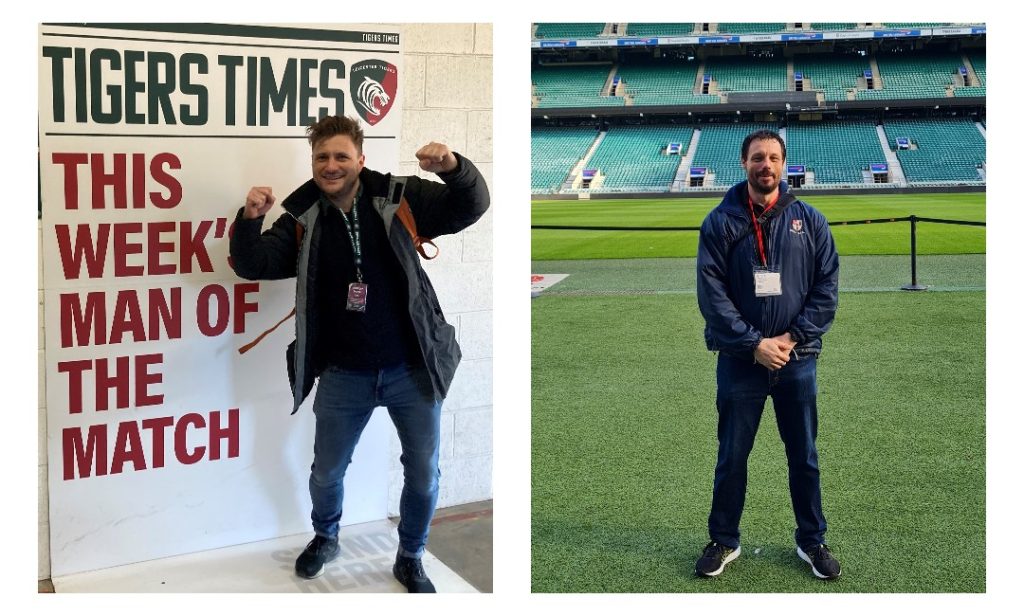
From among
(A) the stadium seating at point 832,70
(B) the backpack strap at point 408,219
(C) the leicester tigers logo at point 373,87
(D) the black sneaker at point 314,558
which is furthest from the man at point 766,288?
(A) the stadium seating at point 832,70

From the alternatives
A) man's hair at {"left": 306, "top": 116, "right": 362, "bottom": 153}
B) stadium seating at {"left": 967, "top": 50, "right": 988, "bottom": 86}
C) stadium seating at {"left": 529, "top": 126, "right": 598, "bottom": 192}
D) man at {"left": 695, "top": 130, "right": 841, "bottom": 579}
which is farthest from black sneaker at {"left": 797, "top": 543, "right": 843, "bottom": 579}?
stadium seating at {"left": 529, "top": 126, "right": 598, "bottom": 192}

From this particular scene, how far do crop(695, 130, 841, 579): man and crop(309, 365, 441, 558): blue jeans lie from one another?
2.68 feet

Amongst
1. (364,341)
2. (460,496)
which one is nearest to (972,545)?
(460,496)

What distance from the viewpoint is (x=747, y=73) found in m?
4.61

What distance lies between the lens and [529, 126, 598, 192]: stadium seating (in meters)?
4.87

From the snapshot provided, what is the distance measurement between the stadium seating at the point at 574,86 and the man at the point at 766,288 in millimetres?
1957

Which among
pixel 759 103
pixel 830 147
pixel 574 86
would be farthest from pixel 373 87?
pixel 830 147

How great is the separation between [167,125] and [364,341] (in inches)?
33.9

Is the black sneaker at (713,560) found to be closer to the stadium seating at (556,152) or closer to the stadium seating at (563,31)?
the stadium seating at (563,31)

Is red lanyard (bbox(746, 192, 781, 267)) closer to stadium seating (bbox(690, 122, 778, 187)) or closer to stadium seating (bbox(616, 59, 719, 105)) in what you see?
stadium seating (bbox(690, 122, 778, 187))

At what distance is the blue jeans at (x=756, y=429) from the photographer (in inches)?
95.7

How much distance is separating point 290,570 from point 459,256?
44.6 inches
